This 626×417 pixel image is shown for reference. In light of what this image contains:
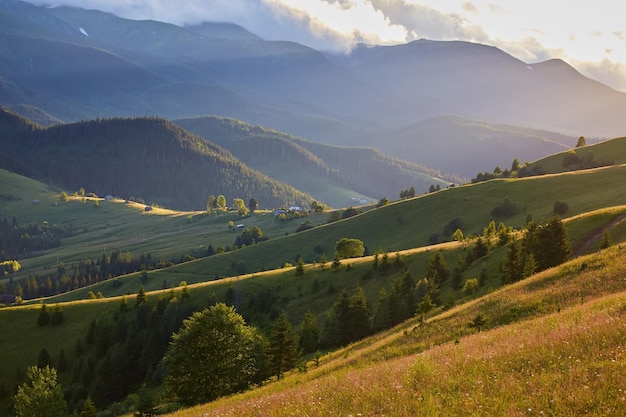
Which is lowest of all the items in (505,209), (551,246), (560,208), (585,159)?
(551,246)

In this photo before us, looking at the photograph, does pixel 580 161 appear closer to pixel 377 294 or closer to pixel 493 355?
pixel 377 294

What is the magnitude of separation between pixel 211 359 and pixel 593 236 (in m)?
55.9

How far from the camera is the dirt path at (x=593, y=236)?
203 ft

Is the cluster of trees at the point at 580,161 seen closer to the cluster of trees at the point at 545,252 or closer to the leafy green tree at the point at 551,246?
the leafy green tree at the point at 551,246

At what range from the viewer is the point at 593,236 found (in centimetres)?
6450

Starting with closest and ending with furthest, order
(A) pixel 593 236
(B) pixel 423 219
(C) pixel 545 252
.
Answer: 1. (C) pixel 545 252
2. (A) pixel 593 236
3. (B) pixel 423 219

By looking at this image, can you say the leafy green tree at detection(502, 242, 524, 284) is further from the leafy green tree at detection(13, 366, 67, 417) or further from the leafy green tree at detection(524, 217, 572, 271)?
the leafy green tree at detection(13, 366, 67, 417)

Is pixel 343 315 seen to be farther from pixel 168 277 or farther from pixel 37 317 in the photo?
pixel 168 277

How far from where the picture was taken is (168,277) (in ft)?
558

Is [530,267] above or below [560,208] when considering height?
below

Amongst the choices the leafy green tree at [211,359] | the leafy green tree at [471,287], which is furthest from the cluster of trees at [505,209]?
the leafy green tree at [211,359]

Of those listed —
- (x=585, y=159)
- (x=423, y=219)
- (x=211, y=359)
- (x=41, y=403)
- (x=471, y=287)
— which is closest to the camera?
(x=211, y=359)

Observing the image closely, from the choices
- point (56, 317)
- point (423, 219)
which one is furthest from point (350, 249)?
point (56, 317)

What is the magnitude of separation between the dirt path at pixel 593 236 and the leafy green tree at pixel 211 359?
47.0m
